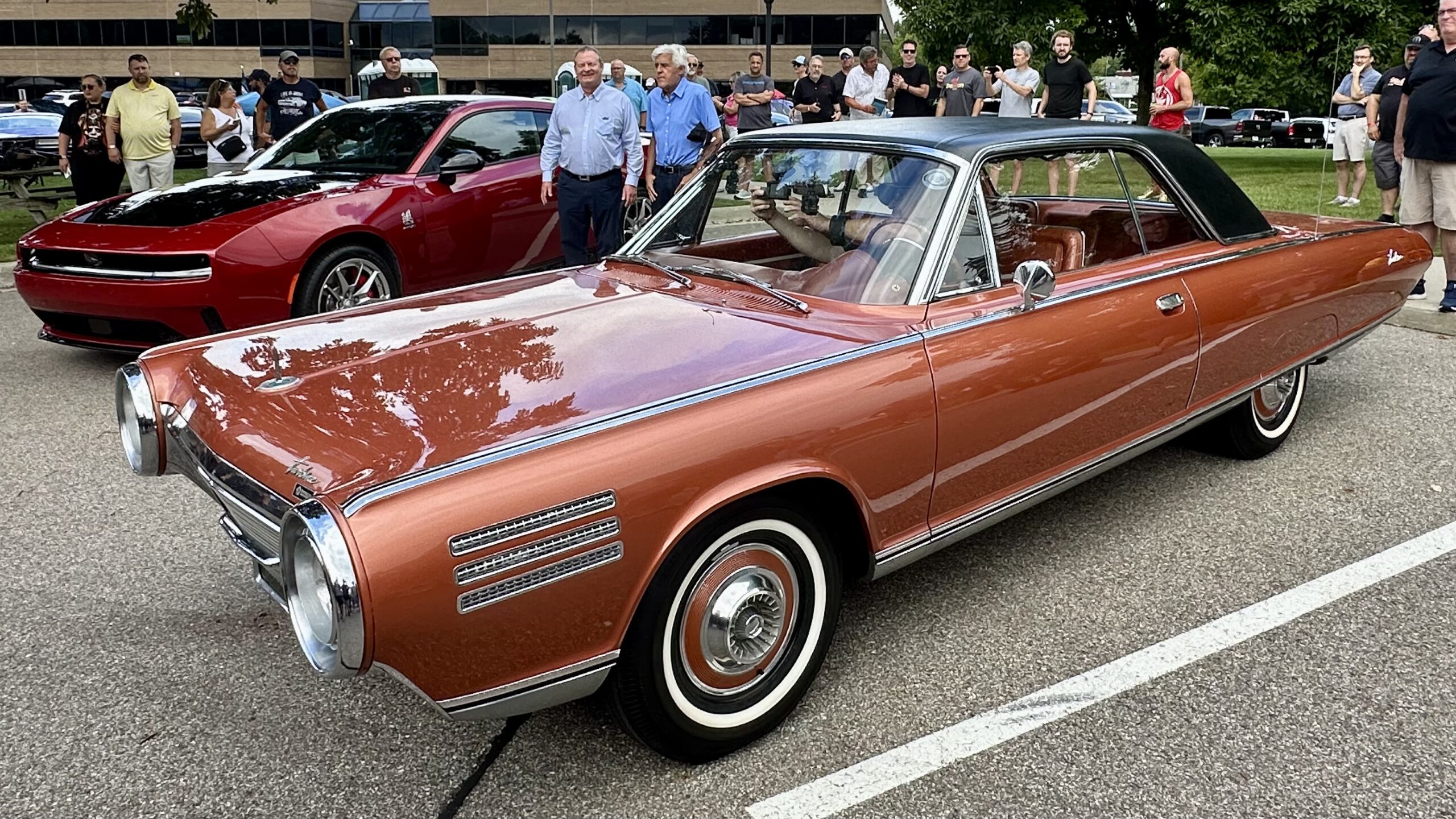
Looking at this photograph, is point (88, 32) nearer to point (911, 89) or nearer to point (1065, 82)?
point (911, 89)

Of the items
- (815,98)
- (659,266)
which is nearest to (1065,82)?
(815,98)

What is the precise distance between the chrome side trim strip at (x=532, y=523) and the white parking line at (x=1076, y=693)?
2.63 feet

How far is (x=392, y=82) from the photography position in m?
10.5

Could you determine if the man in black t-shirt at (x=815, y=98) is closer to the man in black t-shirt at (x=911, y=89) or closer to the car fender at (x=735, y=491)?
the man in black t-shirt at (x=911, y=89)

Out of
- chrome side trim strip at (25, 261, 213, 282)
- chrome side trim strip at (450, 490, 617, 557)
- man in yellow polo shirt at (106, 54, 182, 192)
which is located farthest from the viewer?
man in yellow polo shirt at (106, 54, 182, 192)

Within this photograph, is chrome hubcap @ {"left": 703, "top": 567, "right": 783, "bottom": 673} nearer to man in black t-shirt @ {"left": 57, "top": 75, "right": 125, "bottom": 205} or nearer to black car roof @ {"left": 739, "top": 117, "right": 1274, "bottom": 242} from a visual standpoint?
black car roof @ {"left": 739, "top": 117, "right": 1274, "bottom": 242}

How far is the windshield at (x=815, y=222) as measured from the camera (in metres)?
3.33

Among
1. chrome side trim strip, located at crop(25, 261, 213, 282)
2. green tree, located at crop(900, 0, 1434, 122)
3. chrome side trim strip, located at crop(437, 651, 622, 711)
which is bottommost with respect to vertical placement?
chrome side trim strip, located at crop(437, 651, 622, 711)

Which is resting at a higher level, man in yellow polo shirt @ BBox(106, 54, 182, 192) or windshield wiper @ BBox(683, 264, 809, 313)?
man in yellow polo shirt @ BBox(106, 54, 182, 192)

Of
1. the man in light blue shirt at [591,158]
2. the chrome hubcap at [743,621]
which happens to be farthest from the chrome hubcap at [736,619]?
the man in light blue shirt at [591,158]

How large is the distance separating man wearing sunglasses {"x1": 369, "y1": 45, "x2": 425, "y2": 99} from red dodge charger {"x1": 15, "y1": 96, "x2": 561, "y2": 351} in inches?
109

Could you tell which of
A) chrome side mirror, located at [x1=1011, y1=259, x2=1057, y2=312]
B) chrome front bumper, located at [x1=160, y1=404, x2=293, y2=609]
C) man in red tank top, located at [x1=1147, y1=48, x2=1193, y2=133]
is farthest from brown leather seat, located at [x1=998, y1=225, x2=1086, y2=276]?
man in red tank top, located at [x1=1147, y1=48, x2=1193, y2=133]

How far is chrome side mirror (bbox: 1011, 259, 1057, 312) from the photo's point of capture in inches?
128

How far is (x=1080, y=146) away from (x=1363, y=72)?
10.5 m
